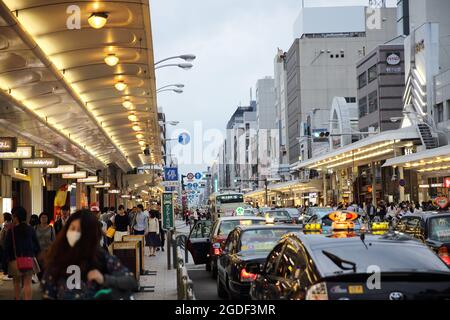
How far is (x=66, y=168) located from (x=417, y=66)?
1611 inches

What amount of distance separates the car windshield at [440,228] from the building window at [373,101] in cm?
6710

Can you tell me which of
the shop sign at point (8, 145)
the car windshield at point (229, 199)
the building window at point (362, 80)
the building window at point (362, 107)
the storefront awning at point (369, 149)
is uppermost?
the building window at point (362, 80)

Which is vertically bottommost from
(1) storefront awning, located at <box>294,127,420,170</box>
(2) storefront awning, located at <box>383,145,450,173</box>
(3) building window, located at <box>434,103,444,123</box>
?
(2) storefront awning, located at <box>383,145,450,173</box>

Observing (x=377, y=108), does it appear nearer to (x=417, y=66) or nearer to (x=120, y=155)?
(x=417, y=66)

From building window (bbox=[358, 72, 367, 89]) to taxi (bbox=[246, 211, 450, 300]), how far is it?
77069 millimetres

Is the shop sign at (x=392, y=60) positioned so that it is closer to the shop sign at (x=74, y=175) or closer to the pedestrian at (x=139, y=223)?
the shop sign at (x=74, y=175)

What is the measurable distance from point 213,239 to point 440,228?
610cm

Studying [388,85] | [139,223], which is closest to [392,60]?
[388,85]

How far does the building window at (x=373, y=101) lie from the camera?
7981 centimetres

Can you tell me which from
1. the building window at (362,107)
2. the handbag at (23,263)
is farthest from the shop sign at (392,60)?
the handbag at (23,263)

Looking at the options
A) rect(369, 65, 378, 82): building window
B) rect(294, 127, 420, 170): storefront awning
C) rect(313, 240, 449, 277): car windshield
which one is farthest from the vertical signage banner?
rect(369, 65, 378, 82): building window

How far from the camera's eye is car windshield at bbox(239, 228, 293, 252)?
12766mm

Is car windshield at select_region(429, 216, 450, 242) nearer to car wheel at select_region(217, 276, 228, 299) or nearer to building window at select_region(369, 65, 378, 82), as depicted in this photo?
car wheel at select_region(217, 276, 228, 299)
